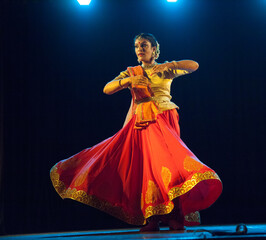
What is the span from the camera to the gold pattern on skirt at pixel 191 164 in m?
2.25

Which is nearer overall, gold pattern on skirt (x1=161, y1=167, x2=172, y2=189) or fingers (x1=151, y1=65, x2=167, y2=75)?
gold pattern on skirt (x1=161, y1=167, x2=172, y2=189)

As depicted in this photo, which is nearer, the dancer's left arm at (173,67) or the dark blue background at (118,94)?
the dancer's left arm at (173,67)

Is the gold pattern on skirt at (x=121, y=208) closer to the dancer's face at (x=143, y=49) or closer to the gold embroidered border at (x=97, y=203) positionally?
the gold embroidered border at (x=97, y=203)

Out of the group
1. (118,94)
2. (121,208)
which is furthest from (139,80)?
(118,94)

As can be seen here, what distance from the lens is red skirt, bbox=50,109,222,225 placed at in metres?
2.27

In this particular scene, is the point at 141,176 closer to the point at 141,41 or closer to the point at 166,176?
the point at 166,176

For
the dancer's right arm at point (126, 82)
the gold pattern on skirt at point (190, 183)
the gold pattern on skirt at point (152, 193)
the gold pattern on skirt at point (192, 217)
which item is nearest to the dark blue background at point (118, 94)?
the gold pattern on skirt at point (192, 217)

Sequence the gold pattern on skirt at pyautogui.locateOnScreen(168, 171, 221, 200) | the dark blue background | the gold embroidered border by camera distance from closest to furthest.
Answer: the gold pattern on skirt at pyautogui.locateOnScreen(168, 171, 221, 200), the gold embroidered border, the dark blue background

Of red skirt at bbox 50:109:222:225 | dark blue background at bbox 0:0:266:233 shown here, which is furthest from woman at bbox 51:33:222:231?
dark blue background at bbox 0:0:266:233

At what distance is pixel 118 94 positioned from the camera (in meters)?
3.89

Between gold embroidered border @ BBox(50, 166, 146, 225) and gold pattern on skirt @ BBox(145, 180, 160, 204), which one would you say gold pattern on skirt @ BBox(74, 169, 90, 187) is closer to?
gold embroidered border @ BBox(50, 166, 146, 225)

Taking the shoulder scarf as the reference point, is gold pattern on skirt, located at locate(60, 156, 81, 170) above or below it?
below

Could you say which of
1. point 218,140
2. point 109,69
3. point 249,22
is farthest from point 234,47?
point 109,69

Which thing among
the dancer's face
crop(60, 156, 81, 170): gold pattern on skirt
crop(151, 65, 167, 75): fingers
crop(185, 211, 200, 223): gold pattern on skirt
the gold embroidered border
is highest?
the dancer's face
